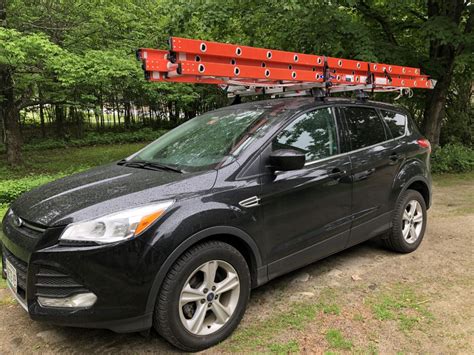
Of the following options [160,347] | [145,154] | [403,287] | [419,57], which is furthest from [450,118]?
[160,347]

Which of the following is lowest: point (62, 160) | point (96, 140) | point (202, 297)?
point (62, 160)

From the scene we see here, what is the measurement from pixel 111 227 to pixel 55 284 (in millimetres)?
466

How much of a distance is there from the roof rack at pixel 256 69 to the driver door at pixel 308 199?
0.48 m

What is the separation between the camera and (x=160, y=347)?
9.09ft

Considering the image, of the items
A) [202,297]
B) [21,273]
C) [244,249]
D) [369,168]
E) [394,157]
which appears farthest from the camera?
[394,157]

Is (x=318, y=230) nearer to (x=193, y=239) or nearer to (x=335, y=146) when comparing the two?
(x=335, y=146)

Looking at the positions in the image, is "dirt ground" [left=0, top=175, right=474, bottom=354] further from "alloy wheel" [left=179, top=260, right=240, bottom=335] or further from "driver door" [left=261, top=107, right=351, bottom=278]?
"driver door" [left=261, top=107, right=351, bottom=278]

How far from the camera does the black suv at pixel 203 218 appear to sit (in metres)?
2.38

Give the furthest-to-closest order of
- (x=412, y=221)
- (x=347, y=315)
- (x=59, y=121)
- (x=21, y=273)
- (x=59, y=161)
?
(x=59, y=121) < (x=59, y=161) < (x=412, y=221) < (x=347, y=315) < (x=21, y=273)

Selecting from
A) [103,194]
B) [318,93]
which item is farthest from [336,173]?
[103,194]

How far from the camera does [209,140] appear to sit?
340 centimetres

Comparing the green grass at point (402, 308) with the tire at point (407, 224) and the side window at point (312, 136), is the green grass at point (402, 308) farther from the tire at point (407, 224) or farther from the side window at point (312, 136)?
the side window at point (312, 136)

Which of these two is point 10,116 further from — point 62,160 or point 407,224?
point 407,224

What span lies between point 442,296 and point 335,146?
1596 millimetres
